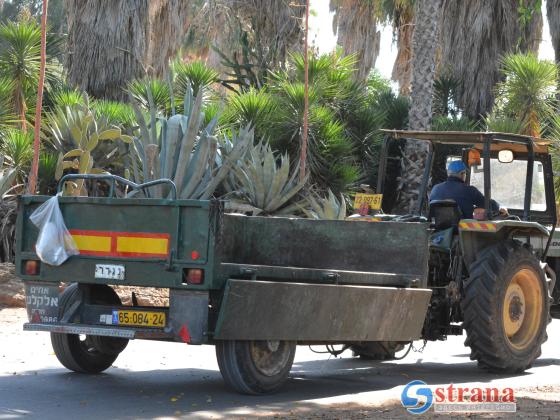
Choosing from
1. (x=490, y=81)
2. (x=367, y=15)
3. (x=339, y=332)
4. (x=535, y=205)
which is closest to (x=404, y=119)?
(x=490, y=81)

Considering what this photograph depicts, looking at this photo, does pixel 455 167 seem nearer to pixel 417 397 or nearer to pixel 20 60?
pixel 417 397

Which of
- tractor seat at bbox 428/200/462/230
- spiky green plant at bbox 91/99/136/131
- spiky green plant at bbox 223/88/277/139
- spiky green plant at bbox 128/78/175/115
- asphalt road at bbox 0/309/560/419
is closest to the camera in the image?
asphalt road at bbox 0/309/560/419

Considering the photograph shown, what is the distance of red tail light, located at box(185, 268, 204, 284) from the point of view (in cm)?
799

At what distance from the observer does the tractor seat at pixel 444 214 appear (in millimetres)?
10672

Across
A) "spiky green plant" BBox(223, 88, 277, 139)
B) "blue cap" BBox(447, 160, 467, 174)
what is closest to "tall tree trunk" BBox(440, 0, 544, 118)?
"spiky green plant" BBox(223, 88, 277, 139)

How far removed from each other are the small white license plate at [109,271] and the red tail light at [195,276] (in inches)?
23.7

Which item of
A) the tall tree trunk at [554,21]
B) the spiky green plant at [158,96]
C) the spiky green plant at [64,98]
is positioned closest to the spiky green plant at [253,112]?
the spiky green plant at [158,96]

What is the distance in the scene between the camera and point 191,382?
9.29 metres

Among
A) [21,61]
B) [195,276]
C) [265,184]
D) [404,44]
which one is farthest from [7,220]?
[404,44]

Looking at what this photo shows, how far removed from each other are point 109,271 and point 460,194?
3.86 metres

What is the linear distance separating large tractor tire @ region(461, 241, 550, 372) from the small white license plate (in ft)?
10.9

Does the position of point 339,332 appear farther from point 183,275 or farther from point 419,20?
point 419,20

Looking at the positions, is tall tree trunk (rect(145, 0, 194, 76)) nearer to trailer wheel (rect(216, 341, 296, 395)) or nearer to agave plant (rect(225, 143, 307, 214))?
agave plant (rect(225, 143, 307, 214))

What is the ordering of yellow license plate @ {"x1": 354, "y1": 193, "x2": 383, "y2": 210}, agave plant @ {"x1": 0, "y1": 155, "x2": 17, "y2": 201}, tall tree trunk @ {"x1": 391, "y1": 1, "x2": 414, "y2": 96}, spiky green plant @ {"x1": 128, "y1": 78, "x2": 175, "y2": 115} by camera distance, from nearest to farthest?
1. yellow license plate @ {"x1": 354, "y1": 193, "x2": 383, "y2": 210}
2. agave plant @ {"x1": 0, "y1": 155, "x2": 17, "y2": 201}
3. spiky green plant @ {"x1": 128, "y1": 78, "x2": 175, "y2": 115}
4. tall tree trunk @ {"x1": 391, "y1": 1, "x2": 414, "y2": 96}
